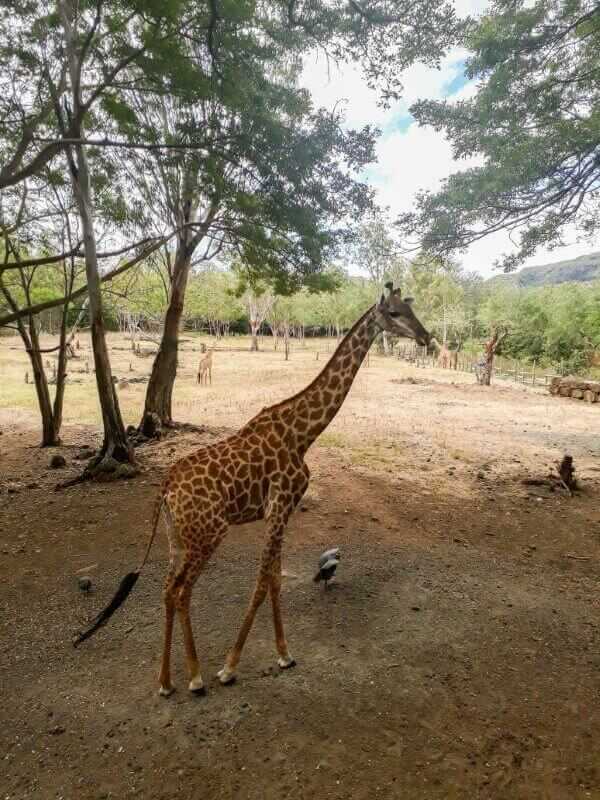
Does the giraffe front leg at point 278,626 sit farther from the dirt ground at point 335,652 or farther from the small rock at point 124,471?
the small rock at point 124,471

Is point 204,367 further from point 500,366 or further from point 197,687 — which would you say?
point 500,366

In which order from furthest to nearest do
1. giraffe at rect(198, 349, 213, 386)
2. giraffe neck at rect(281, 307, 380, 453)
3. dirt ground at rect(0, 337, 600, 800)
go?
giraffe at rect(198, 349, 213, 386) → giraffe neck at rect(281, 307, 380, 453) → dirt ground at rect(0, 337, 600, 800)

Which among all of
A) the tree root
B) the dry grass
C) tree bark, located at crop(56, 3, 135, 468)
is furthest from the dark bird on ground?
tree bark, located at crop(56, 3, 135, 468)

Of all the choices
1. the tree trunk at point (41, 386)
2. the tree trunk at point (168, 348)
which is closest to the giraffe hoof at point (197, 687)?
the tree trunk at point (168, 348)

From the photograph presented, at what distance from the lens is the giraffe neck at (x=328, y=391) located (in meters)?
3.88

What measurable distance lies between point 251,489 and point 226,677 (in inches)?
56.9

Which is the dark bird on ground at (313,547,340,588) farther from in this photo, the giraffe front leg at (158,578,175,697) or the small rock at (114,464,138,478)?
the small rock at (114,464,138,478)

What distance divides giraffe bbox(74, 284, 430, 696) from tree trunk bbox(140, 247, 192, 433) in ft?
26.2

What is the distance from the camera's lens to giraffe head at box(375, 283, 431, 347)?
3889mm

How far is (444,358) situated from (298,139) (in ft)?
90.5

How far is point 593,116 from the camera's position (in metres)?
6.77

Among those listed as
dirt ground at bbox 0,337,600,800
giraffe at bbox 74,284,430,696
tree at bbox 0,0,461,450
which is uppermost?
tree at bbox 0,0,461,450

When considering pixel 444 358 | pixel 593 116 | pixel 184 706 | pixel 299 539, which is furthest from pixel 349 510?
pixel 444 358

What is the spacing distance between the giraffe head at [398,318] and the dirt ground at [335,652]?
2770 mm
